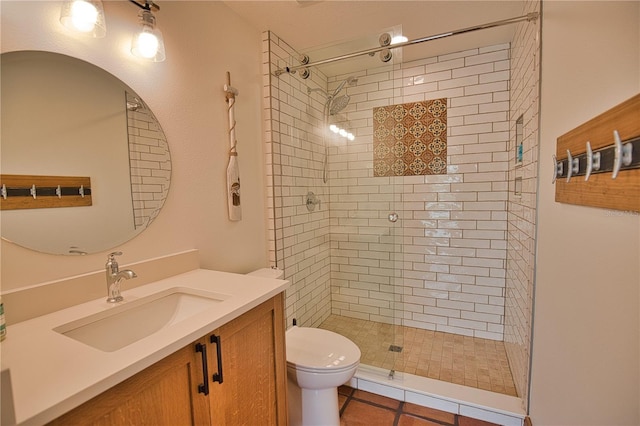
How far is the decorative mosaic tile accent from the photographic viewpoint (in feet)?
8.26

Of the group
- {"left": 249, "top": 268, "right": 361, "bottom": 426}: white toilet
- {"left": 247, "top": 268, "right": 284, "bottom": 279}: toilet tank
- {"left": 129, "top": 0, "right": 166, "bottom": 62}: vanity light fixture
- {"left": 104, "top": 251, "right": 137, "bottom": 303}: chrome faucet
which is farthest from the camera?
{"left": 247, "top": 268, "right": 284, "bottom": 279}: toilet tank

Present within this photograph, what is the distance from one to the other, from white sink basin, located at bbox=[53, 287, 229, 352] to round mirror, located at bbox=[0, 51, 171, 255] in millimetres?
262

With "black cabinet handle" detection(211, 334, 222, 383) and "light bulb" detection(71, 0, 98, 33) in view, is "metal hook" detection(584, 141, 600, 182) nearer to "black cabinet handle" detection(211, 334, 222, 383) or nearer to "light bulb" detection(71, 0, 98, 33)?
"black cabinet handle" detection(211, 334, 222, 383)

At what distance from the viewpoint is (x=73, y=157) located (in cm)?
106

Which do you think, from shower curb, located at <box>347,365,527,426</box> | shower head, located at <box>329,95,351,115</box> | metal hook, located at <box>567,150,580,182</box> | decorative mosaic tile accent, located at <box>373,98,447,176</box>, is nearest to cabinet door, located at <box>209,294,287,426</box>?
shower curb, located at <box>347,365,527,426</box>

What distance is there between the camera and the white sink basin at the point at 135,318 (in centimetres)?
96

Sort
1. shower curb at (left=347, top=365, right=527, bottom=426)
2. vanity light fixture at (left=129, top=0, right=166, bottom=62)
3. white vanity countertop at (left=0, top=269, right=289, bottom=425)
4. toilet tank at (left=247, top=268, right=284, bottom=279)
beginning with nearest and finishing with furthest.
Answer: white vanity countertop at (left=0, top=269, right=289, bottom=425) < vanity light fixture at (left=129, top=0, right=166, bottom=62) < shower curb at (left=347, top=365, right=527, bottom=426) < toilet tank at (left=247, top=268, right=284, bottom=279)

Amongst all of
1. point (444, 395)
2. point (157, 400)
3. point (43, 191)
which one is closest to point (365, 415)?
point (444, 395)

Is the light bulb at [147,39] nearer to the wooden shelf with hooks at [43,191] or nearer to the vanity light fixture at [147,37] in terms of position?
the vanity light fixture at [147,37]

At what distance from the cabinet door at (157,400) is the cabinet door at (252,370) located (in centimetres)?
7

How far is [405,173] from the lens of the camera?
2693 millimetres

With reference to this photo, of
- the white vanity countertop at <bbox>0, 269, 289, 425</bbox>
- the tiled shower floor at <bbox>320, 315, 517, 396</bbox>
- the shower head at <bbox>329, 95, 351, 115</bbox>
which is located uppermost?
the shower head at <bbox>329, 95, 351, 115</bbox>

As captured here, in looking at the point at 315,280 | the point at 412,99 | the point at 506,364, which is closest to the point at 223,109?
the point at 315,280

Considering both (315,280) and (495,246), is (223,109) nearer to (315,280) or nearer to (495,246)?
(315,280)
